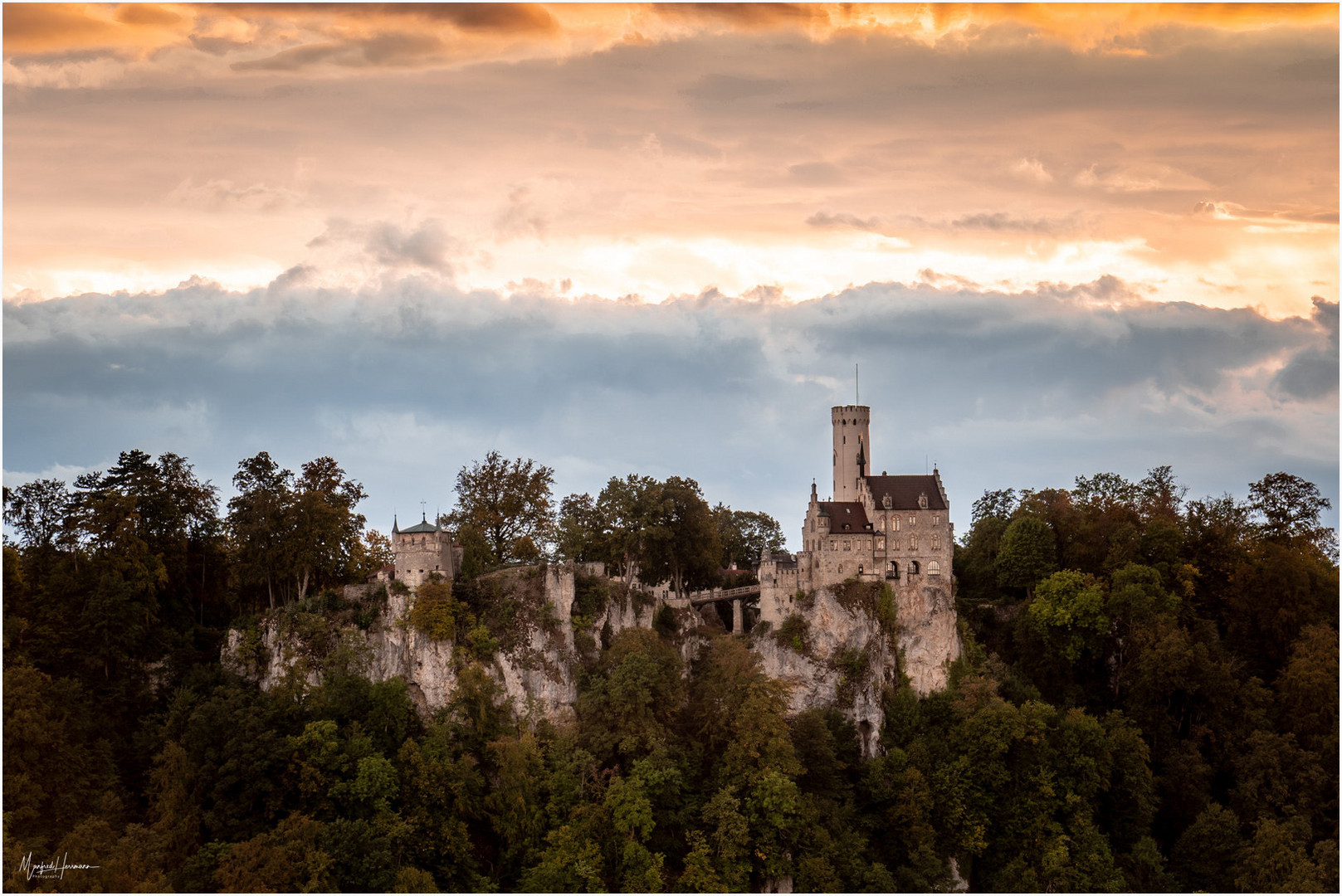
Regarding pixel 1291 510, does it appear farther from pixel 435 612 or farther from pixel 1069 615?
pixel 435 612

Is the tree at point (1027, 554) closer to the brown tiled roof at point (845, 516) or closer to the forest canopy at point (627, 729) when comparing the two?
the forest canopy at point (627, 729)

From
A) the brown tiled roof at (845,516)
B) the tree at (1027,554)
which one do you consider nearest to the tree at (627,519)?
the brown tiled roof at (845,516)

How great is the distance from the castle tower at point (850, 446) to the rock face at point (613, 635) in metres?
7.42

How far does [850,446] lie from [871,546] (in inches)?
282

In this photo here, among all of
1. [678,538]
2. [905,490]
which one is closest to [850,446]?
[905,490]

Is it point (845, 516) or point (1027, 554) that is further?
point (1027, 554)

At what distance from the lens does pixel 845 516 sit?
69.9 metres

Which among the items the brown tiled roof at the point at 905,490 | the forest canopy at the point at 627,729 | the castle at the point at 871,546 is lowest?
the forest canopy at the point at 627,729

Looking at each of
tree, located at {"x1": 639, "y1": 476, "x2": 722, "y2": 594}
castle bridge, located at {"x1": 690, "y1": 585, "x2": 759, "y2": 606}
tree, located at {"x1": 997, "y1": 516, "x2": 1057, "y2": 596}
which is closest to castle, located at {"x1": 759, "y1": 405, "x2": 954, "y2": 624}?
castle bridge, located at {"x1": 690, "y1": 585, "x2": 759, "y2": 606}

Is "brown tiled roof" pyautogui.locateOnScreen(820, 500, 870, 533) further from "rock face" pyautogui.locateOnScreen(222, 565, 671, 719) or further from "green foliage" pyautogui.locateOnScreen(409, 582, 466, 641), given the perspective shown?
"green foliage" pyautogui.locateOnScreen(409, 582, 466, 641)

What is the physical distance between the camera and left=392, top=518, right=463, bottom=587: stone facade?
63094 millimetres

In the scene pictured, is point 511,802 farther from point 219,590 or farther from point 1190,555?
point 1190,555

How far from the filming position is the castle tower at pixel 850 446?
74.0m

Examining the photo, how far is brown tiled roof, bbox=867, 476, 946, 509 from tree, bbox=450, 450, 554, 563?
664 inches
